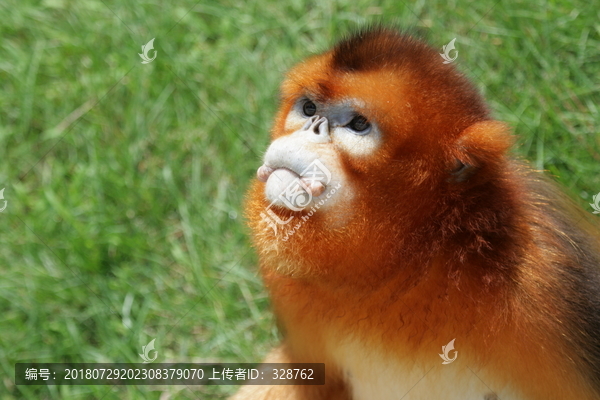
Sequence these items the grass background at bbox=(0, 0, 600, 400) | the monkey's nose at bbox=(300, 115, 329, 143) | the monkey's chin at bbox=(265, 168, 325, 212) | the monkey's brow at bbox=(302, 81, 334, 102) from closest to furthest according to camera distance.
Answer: the monkey's chin at bbox=(265, 168, 325, 212) < the monkey's nose at bbox=(300, 115, 329, 143) < the monkey's brow at bbox=(302, 81, 334, 102) < the grass background at bbox=(0, 0, 600, 400)

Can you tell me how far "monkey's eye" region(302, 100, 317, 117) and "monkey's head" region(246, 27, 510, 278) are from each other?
0.06 meters

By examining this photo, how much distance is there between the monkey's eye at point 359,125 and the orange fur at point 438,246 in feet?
0.10

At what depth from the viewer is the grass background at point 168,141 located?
198 inches

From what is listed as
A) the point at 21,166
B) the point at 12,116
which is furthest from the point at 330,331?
the point at 12,116

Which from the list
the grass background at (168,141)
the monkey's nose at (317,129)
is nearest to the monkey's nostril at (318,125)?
the monkey's nose at (317,129)

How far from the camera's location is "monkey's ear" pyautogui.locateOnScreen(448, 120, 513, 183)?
2840mm

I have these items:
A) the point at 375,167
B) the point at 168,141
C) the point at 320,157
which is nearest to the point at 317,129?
the point at 320,157

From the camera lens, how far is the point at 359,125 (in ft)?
9.62

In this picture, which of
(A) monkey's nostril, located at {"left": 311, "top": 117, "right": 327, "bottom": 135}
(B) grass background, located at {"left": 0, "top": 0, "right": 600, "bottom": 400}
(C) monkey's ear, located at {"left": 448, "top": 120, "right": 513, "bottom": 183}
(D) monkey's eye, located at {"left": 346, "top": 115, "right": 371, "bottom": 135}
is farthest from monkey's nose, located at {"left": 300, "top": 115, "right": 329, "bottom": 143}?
(B) grass background, located at {"left": 0, "top": 0, "right": 600, "bottom": 400}

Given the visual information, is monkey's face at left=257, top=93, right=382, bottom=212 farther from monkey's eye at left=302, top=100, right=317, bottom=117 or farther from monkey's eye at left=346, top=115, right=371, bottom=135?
monkey's eye at left=302, top=100, right=317, bottom=117

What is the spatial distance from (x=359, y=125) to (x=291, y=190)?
0.41m

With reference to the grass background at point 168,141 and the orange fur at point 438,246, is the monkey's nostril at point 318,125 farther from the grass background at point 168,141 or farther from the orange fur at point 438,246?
the grass background at point 168,141

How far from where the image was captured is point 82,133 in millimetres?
5820

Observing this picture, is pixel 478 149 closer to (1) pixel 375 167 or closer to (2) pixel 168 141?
(1) pixel 375 167
